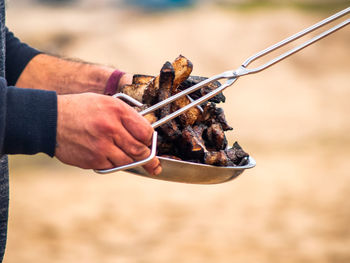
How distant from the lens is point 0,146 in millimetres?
990

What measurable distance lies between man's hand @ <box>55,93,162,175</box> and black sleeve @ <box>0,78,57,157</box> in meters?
0.02

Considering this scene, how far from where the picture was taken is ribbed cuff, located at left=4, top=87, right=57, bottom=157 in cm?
100

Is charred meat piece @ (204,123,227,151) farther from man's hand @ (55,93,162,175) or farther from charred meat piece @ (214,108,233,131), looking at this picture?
man's hand @ (55,93,162,175)

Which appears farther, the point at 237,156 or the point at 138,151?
the point at 237,156

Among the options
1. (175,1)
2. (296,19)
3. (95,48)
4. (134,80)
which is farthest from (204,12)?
(134,80)

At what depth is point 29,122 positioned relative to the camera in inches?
Answer: 39.4

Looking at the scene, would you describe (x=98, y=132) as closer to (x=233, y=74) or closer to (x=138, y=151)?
(x=138, y=151)

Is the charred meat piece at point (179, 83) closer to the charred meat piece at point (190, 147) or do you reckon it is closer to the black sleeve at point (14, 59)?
the charred meat piece at point (190, 147)

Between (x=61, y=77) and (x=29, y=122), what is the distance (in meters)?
0.63

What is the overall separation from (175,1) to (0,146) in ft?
42.0

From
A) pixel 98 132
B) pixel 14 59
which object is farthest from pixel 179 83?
pixel 14 59

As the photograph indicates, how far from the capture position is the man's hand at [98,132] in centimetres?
102

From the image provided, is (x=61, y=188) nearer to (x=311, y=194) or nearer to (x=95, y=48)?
(x=311, y=194)

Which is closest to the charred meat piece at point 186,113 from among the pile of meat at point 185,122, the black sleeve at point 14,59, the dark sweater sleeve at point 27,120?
the pile of meat at point 185,122
